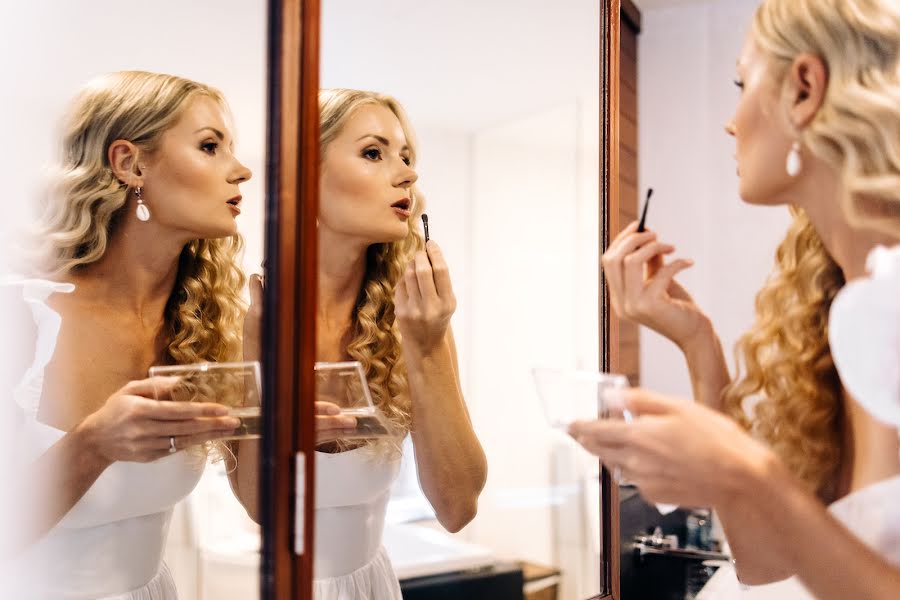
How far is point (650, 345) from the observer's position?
1091mm

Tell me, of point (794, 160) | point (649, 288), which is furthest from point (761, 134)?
point (649, 288)

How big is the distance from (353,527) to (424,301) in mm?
240

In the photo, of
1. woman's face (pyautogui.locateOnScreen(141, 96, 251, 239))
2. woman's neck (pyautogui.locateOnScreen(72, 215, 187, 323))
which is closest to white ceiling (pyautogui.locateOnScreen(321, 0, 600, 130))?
woman's face (pyautogui.locateOnScreen(141, 96, 251, 239))

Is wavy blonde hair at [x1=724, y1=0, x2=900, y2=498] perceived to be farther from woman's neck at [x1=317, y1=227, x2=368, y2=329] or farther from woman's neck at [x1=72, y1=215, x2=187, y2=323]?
woman's neck at [x1=72, y1=215, x2=187, y2=323]

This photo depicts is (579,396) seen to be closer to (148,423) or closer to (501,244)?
(501,244)

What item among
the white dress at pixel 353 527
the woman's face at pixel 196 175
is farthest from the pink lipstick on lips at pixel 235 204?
the white dress at pixel 353 527

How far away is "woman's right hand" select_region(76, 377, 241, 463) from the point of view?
0.77 metres

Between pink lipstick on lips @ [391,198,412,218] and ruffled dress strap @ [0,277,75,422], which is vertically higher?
pink lipstick on lips @ [391,198,412,218]

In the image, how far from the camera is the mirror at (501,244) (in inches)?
34.0

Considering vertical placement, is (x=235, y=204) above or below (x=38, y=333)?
above

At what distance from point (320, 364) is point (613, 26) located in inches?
23.7

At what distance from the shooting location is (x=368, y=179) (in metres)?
0.85

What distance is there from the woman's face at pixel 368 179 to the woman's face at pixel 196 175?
0.29ft

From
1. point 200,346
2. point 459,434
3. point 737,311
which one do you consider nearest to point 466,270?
point 459,434
